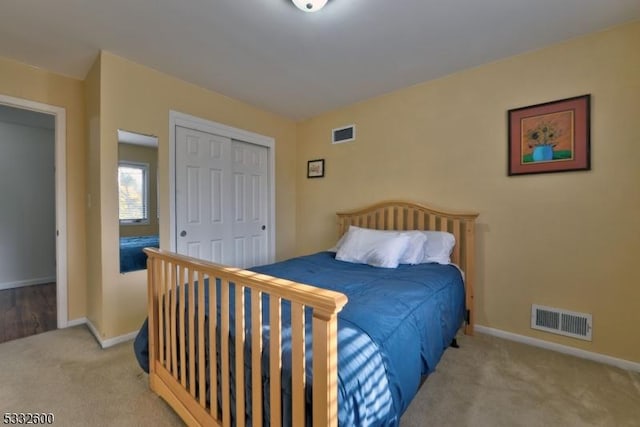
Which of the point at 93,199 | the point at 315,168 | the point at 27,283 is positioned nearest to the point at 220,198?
the point at 93,199

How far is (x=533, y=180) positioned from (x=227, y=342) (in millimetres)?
2485

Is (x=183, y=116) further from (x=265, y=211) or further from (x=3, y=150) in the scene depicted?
(x=3, y=150)

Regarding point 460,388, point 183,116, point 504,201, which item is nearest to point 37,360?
point 183,116

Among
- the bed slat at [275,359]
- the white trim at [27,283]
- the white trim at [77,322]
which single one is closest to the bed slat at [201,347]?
the bed slat at [275,359]

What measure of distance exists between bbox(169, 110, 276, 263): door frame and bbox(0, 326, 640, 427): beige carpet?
3.67 feet

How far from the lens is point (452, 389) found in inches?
66.5

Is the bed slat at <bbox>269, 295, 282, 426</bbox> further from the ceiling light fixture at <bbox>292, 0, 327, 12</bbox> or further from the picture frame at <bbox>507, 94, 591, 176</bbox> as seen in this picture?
the picture frame at <bbox>507, 94, 591, 176</bbox>

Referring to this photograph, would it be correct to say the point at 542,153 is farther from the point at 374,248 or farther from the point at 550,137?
the point at 374,248

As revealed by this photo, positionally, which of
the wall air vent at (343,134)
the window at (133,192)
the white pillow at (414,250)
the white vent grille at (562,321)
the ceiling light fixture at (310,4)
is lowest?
the white vent grille at (562,321)

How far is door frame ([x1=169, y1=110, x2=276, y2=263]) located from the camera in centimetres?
262

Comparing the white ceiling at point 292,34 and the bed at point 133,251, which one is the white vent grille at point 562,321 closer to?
the white ceiling at point 292,34

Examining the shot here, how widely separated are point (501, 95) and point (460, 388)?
7.49 feet

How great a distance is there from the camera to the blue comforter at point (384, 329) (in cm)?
94

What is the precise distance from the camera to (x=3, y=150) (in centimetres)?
363
